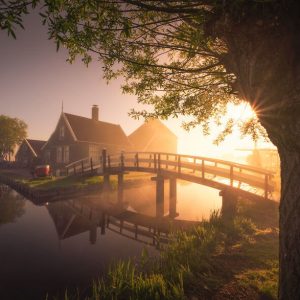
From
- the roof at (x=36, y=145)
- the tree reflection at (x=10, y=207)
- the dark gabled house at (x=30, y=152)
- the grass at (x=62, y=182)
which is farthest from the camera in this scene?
the roof at (x=36, y=145)

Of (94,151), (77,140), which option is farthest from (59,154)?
(94,151)

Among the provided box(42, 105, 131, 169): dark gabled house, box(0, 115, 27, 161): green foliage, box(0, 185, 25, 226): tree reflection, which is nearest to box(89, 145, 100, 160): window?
box(42, 105, 131, 169): dark gabled house

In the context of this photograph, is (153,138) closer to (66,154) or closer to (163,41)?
(66,154)

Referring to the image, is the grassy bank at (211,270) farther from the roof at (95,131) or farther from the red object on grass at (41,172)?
the roof at (95,131)

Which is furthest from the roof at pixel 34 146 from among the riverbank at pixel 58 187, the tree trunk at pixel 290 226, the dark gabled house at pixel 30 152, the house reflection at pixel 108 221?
the tree trunk at pixel 290 226

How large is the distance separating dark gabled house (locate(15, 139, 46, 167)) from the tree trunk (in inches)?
1512

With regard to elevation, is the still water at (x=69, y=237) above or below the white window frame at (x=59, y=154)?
below

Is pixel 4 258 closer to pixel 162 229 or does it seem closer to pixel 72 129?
pixel 162 229

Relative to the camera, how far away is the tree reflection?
14038 mm

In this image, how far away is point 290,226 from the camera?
329 cm

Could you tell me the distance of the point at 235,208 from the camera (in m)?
11.8

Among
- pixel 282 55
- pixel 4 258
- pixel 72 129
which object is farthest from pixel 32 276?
pixel 72 129

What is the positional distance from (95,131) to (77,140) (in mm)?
4669

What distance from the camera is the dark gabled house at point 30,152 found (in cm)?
3881
